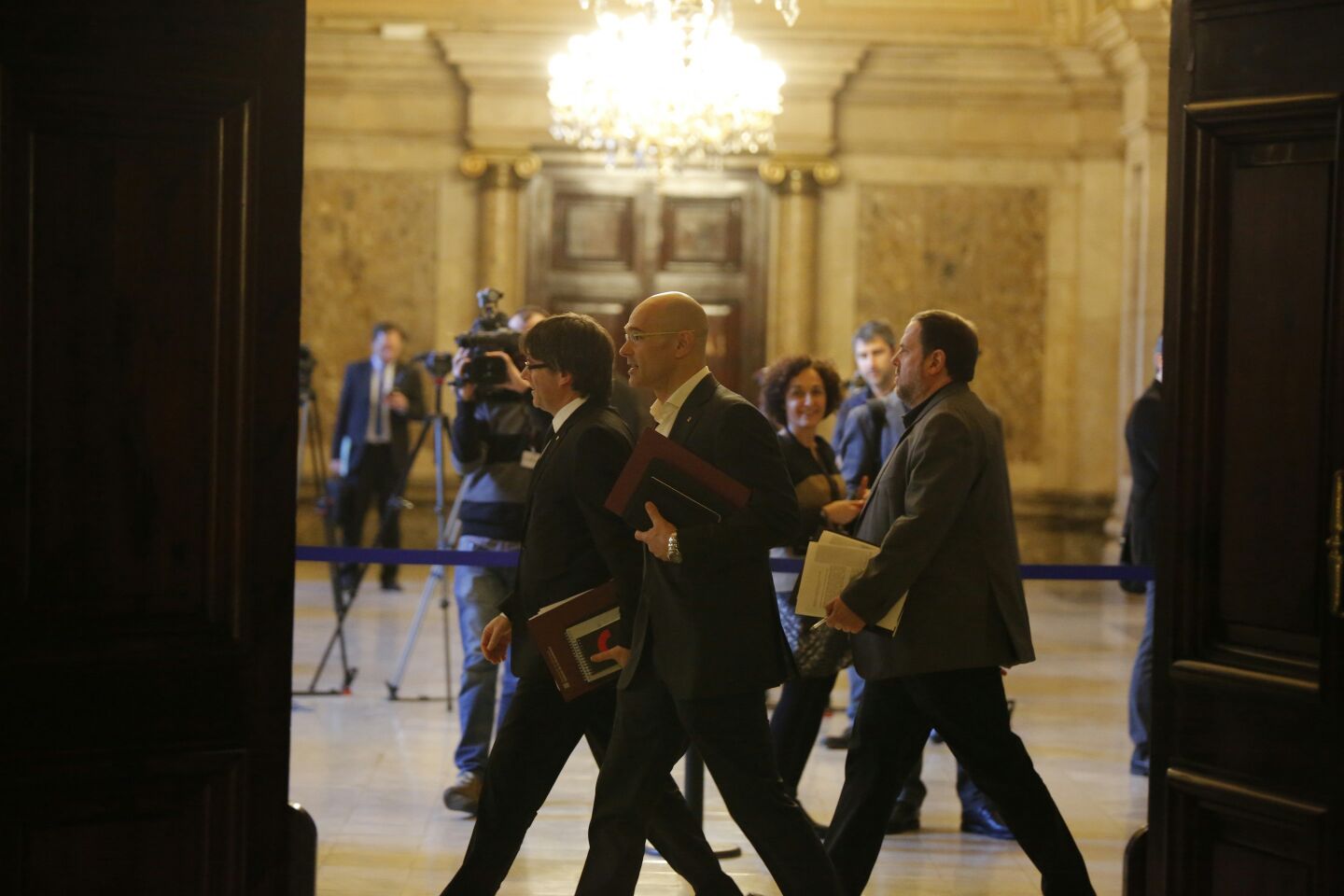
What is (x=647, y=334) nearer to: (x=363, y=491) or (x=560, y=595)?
(x=560, y=595)

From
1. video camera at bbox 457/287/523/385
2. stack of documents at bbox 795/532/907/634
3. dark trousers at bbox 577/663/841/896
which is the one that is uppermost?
video camera at bbox 457/287/523/385

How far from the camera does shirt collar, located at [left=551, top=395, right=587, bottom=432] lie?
14.2 ft

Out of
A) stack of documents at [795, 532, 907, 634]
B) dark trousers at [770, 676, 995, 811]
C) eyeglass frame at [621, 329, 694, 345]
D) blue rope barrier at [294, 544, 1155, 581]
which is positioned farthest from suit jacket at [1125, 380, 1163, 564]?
eyeglass frame at [621, 329, 694, 345]

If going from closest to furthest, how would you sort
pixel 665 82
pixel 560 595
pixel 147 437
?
1. pixel 147 437
2. pixel 560 595
3. pixel 665 82

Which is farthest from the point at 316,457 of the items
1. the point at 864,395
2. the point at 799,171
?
the point at 864,395

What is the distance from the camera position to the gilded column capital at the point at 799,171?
550 inches

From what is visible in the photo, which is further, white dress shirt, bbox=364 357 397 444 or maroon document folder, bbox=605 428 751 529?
white dress shirt, bbox=364 357 397 444

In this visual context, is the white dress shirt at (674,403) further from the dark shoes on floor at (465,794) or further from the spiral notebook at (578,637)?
the dark shoes on floor at (465,794)

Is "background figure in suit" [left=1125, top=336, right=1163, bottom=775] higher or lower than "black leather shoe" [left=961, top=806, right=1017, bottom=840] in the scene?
higher

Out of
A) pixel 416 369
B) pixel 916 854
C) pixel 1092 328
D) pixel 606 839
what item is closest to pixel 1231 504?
pixel 606 839

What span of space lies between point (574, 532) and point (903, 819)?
83.6 inches

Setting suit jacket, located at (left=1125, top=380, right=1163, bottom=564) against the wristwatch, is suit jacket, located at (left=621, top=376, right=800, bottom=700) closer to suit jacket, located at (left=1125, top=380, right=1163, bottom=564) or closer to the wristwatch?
the wristwatch

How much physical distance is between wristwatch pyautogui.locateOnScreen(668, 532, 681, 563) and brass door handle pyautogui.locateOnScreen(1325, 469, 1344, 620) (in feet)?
4.52

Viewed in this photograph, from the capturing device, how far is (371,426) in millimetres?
12281
